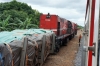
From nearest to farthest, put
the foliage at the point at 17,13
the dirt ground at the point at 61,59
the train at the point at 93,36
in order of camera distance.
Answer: the train at the point at 93,36
the dirt ground at the point at 61,59
the foliage at the point at 17,13

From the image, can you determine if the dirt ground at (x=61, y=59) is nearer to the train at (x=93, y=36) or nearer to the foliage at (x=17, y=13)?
the train at (x=93, y=36)

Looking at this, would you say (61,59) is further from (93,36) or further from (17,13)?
(17,13)

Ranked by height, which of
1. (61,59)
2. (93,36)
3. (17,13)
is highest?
(17,13)

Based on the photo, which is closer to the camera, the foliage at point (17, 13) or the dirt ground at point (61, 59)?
the dirt ground at point (61, 59)

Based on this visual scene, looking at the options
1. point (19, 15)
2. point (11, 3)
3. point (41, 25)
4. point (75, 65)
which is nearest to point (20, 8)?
point (11, 3)

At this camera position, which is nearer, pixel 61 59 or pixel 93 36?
pixel 93 36

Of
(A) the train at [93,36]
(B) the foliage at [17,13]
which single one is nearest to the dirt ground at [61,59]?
(A) the train at [93,36]

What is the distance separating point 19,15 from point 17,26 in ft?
16.8

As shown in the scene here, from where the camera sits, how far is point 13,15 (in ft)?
90.1

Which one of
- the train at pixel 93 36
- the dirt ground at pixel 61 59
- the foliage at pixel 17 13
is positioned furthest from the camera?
the foliage at pixel 17 13

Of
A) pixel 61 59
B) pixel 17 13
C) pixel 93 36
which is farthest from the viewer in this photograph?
pixel 17 13

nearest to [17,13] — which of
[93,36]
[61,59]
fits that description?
[61,59]

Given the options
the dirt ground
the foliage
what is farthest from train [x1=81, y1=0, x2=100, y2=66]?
the foliage

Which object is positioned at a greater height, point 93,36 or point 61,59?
point 93,36
